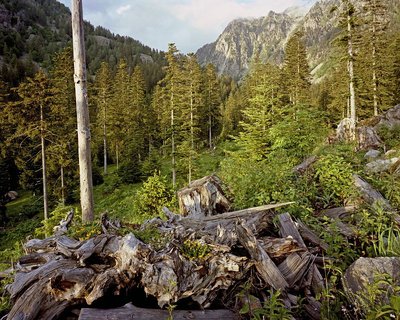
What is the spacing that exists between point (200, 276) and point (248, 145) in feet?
44.2

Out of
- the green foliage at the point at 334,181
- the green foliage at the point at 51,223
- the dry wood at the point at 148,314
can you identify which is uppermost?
the green foliage at the point at 334,181

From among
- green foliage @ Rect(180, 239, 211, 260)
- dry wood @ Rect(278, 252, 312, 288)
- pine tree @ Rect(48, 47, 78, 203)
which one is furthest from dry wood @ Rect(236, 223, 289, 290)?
pine tree @ Rect(48, 47, 78, 203)

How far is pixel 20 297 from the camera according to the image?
3920mm

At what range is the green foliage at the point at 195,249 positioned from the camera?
419cm

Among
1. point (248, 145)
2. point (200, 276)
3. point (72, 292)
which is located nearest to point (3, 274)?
point (72, 292)

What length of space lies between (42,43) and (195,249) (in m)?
116

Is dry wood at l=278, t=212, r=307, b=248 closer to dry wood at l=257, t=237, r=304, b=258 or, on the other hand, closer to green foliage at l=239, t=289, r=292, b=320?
dry wood at l=257, t=237, r=304, b=258

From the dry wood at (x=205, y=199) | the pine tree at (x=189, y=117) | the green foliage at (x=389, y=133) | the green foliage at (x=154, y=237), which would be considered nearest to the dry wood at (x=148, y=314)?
the green foliage at (x=154, y=237)

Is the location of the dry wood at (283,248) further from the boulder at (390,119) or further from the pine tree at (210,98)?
the pine tree at (210,98)

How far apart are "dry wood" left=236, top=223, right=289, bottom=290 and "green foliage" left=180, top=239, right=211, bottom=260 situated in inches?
21.9

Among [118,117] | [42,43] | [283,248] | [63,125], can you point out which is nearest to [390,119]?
[283,248]

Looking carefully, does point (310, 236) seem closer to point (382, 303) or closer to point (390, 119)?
point (382, 303)

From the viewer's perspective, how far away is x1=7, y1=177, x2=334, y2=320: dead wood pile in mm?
3748

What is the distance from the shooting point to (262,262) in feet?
13.3
